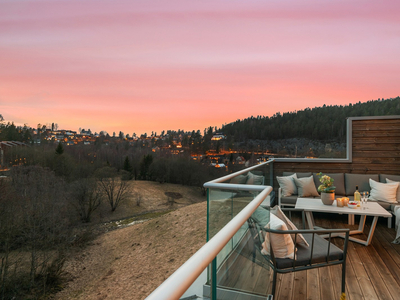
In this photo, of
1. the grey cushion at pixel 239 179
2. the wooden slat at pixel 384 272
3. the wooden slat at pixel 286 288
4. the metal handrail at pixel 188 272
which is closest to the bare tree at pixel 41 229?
the grey cushion at pixel 239 179

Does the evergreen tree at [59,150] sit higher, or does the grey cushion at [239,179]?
the grey cushion at [239,179]

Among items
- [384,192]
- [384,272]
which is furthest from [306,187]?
[384,272]

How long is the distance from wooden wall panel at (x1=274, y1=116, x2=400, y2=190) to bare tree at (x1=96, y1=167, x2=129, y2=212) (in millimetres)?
26147

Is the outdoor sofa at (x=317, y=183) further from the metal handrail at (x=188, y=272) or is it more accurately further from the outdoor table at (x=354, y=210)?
the metal handrail at (x=188, y=272)

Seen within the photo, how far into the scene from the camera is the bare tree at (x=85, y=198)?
980 inches

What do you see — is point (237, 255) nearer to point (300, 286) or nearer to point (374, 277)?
point (300, 286)

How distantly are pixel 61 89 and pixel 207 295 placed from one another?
3791 cm

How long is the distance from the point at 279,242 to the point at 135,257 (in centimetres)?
1734

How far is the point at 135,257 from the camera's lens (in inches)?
694

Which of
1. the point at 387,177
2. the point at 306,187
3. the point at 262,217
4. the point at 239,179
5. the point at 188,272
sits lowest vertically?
the point at 306,187

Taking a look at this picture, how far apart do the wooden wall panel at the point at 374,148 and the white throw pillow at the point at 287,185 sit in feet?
3.31

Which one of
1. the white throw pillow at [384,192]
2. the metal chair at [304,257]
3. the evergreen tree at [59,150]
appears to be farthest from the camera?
the evergreen tree at [59,150]

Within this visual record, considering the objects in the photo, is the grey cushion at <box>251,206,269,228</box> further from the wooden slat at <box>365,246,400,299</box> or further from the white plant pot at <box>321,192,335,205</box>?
the white plant pot at <box>321,192,335,205</box>

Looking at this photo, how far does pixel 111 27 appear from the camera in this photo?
1518cm
